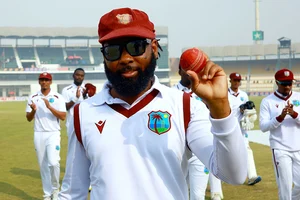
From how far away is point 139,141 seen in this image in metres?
2.46

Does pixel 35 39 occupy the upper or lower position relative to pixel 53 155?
upper

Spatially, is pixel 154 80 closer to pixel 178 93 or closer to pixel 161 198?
pixel 178 93

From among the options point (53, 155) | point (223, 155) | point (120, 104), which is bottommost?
point (53, 155)

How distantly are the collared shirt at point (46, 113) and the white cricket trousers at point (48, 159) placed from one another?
108 mm

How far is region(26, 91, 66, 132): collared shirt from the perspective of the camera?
31.6ft

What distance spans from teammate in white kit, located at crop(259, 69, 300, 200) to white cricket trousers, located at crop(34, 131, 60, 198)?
371 centimetres

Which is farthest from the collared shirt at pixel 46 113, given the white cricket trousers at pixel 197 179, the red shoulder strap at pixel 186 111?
the red shoulder strap at pixel 186 111

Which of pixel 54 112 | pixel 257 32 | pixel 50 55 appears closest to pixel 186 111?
pixel 54 112

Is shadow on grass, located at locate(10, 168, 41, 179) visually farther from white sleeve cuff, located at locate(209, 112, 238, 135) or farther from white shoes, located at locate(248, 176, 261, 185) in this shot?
white sleeve cuff, located at locate(209, 112, 238, 135)

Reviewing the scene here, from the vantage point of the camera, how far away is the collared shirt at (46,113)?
962 cm

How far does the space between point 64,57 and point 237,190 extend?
9165 centimetres

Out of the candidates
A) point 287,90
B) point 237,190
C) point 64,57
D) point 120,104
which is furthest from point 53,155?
point 64,57

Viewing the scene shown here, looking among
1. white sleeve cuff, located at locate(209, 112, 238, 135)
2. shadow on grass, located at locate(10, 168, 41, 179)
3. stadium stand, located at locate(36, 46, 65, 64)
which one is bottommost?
shadow on grass, located at locate(10, 168, 41, 179)

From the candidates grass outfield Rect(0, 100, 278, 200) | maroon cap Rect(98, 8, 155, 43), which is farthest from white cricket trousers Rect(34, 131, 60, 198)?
maroon cap Rect(98, 8, 155, 43)
